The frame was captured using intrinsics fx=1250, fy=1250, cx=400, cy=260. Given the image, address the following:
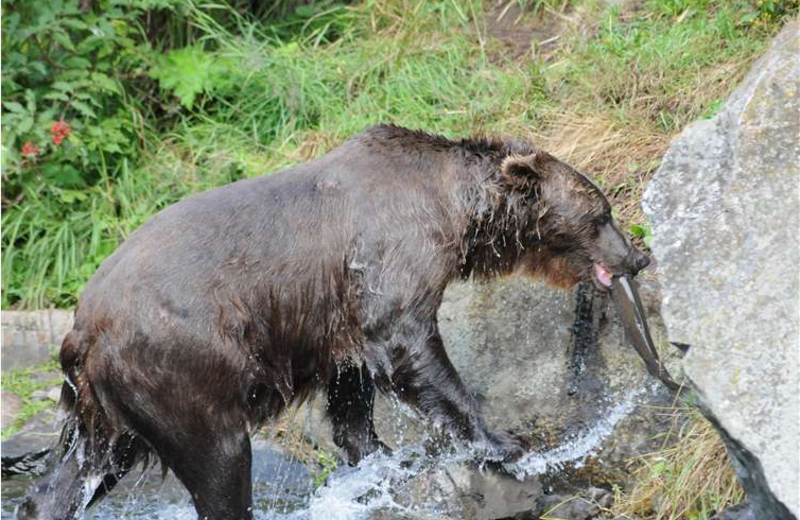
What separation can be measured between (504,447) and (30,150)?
190 inches

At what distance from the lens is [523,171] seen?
6.06 metres

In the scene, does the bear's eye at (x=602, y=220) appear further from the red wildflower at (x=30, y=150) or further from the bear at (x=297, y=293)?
the red wildflower at (x=30, y=150)

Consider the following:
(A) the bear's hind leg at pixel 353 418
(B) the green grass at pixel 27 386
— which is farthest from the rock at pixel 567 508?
(B) the green grass at pixel 27 386

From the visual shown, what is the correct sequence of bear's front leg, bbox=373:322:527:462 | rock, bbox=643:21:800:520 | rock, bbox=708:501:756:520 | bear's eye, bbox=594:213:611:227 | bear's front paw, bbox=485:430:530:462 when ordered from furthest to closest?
bear's eye, bbox=594:213:611:227, bear's front paw, bbox=485:430:530:462, bear's front leg, bbox=373:322:527:462, rock, bbox=708:501:756:520, rock, bbox=643:21:800:520

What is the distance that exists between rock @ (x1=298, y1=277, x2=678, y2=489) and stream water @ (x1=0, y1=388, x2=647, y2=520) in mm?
12

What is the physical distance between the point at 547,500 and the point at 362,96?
13.3 ft

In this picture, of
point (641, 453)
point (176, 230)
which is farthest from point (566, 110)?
point (176, 230)

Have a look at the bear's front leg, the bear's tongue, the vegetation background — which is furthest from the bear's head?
the vegetation background

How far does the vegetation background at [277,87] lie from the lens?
835 centimetres

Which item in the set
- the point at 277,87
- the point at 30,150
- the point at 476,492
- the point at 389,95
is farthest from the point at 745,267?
the point at 30,150

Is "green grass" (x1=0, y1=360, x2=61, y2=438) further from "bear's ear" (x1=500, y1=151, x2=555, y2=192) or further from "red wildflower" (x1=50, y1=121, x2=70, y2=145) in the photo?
"bear's ear" (x1=500, y1=151, x2=555, y2=192)

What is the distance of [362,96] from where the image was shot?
935 cm

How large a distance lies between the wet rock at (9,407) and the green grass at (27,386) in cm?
3

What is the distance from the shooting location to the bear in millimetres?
5473
